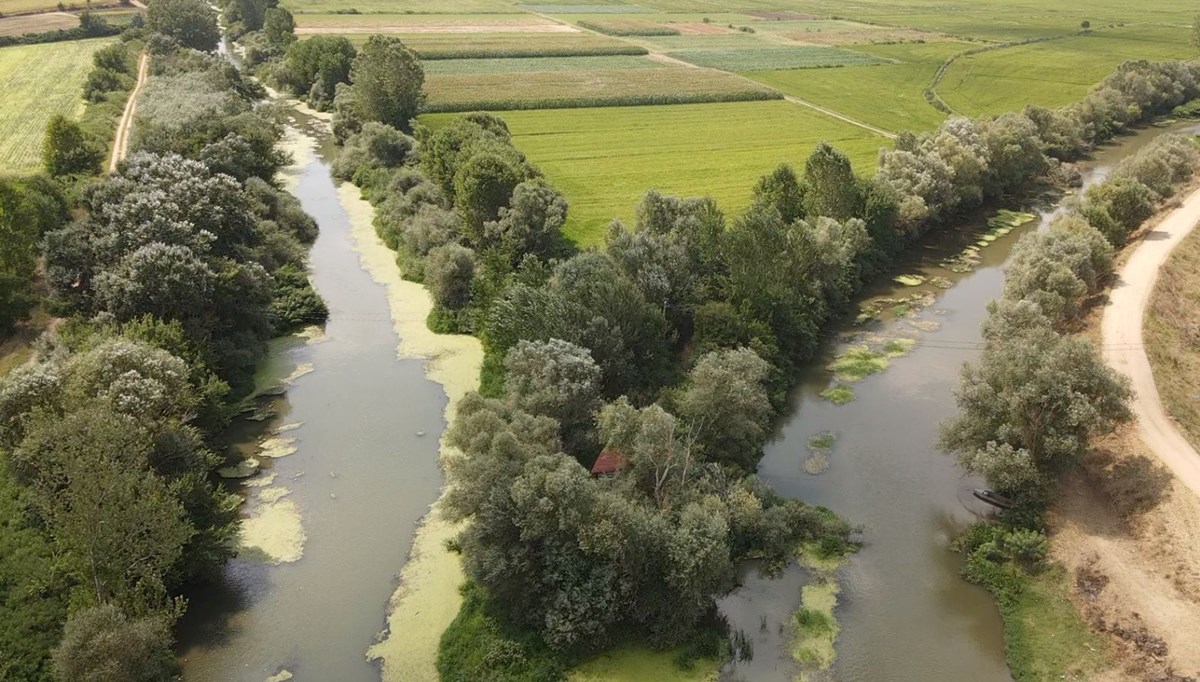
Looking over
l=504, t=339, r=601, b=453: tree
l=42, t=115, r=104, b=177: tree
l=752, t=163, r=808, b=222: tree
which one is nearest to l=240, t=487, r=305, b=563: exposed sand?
l=504, t=339, r=601, b=453: tree

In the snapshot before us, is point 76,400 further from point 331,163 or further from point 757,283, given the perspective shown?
point 331,163

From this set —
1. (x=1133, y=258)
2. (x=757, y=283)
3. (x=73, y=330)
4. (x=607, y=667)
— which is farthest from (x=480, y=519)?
(x=1133, y=258)

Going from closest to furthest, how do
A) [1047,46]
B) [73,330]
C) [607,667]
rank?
[607,667], [73,330], [1047,46]

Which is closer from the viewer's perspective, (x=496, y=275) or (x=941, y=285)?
(x=496, y=275)

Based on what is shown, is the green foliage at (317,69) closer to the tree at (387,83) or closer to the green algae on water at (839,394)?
the tree at (387,83)

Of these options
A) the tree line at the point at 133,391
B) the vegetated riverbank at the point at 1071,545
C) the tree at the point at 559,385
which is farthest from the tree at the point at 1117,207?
the tree line at the point at 133,391

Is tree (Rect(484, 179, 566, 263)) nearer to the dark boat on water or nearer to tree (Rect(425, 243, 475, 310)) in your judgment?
tree (Rect(425, 243, 475, 310))

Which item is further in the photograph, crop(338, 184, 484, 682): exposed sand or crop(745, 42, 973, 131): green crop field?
crop(745, 42, 973, 131): green crop field
